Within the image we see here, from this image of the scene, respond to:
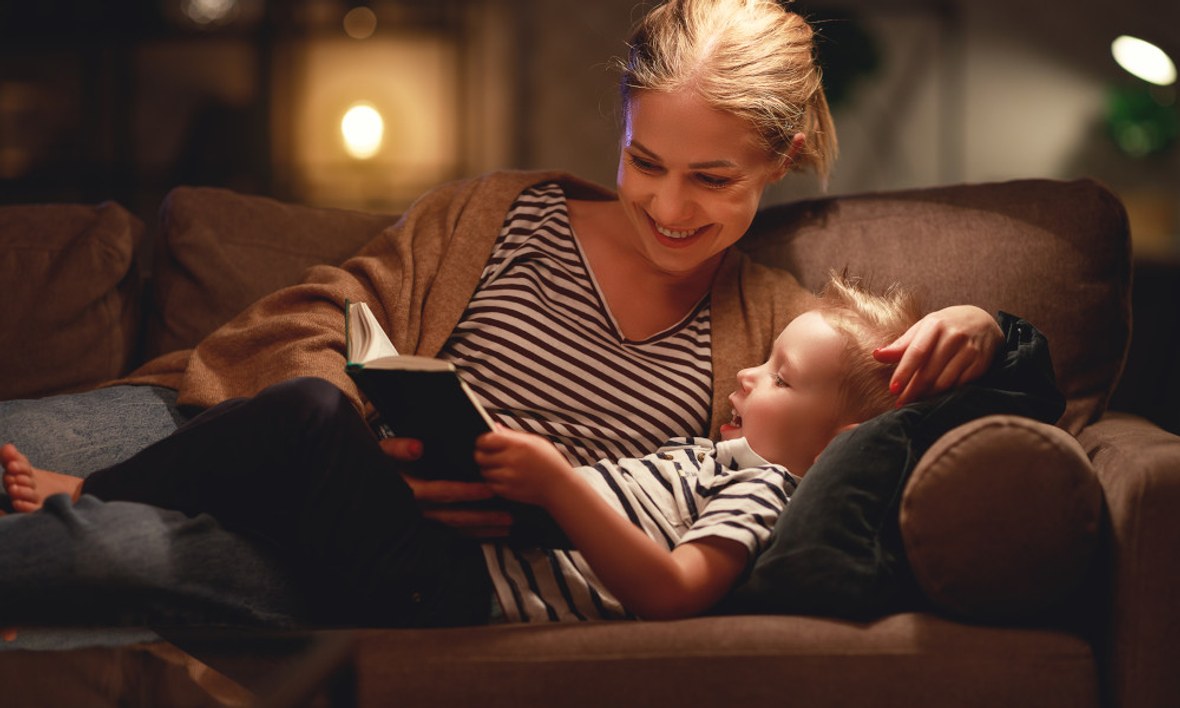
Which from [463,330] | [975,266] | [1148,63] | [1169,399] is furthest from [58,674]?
[1148,63]

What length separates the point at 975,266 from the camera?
1.58 meters

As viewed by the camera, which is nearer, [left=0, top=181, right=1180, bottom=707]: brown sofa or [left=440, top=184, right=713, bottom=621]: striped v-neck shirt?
[left=0, top=181, right=1180, bottom=707]: brown sofa

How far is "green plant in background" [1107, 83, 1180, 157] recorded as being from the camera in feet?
13.3

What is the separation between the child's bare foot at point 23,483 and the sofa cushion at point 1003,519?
967 millimetres

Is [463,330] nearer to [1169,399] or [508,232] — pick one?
[508,232]

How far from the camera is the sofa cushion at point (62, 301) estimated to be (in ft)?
5.49

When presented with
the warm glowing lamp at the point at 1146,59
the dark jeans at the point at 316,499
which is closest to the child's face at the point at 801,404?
the dark jeans at the point at 316,499

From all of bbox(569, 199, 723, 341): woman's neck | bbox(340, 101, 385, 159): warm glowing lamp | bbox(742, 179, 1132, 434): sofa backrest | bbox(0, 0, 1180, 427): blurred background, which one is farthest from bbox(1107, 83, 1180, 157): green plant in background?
bbox(569, 199, 723, 341): woman's neck

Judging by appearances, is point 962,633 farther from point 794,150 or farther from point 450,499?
point 794,150

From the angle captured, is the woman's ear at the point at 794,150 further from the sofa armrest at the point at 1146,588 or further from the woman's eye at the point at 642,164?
the sofa armrest at the point at 1146,588

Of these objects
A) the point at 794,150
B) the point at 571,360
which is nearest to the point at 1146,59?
the point at 794,150

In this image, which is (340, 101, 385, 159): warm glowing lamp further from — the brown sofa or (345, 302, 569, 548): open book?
the brown sofa

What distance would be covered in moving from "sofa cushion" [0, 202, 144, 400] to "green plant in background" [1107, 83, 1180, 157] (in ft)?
12.7

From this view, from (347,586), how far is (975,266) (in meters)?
1.08
